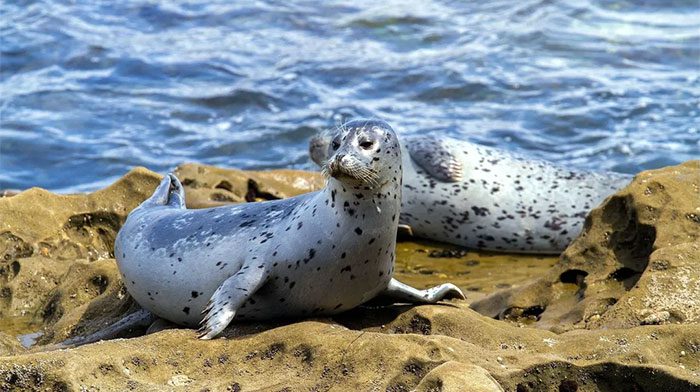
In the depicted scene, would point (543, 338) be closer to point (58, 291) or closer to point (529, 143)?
point (58, 291)

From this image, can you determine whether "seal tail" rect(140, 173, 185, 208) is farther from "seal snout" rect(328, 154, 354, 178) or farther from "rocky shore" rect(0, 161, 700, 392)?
"seal snout" rect(328, 154, 354, 178)

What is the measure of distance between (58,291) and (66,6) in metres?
11.1

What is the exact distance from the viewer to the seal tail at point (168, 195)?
601 cm

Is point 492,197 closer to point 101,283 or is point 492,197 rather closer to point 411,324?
point 101,283

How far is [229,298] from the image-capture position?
4.70 meters

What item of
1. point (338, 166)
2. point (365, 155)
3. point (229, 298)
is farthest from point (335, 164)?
point (229, 298)

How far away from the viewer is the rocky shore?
159 inches

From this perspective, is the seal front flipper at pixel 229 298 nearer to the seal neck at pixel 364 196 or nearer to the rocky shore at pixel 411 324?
the rocky shore at pixel 411 324

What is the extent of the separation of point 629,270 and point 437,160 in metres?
3.22

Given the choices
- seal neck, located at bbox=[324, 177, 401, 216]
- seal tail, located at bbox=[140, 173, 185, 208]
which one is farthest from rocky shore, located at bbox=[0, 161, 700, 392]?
seal neck, located at bbox=[324, 177, 401, 216]

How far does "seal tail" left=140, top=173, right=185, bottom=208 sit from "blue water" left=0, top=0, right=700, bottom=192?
413 cm

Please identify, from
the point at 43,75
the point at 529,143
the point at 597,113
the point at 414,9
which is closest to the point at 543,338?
the point at 529,143

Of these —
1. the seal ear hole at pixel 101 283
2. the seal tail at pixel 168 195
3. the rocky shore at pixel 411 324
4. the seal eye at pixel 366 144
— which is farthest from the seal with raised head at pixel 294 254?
the seal tail at pixel 168 195

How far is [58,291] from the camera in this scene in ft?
19.4
